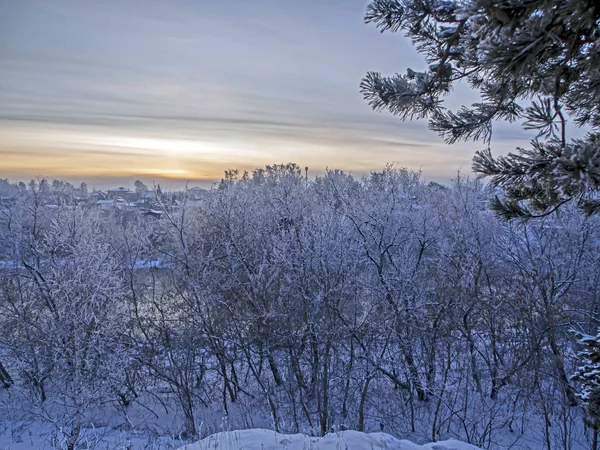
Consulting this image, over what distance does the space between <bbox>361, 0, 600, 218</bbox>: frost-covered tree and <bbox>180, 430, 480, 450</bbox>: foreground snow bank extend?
3.50 metres

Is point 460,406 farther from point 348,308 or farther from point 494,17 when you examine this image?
point 494,17

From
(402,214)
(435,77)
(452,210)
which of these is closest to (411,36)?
(435,77)

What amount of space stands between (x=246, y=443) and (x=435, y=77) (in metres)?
5.07

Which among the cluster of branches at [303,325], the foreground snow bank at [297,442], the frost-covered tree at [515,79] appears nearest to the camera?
the frost-covered tree at [515,79]

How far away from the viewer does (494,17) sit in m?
2.25

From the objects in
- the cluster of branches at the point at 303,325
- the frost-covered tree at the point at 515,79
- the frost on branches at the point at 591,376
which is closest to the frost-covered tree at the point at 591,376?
the frost on branches at the point at 591,376

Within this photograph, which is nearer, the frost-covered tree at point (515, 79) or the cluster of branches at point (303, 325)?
the frost-covered tree at point (515, 79)

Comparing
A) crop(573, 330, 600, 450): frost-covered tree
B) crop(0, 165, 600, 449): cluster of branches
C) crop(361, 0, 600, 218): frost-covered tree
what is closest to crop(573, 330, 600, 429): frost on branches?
crop(573, 330, 600, 450): frost-covered tree

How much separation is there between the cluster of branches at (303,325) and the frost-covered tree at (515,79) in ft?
29.5

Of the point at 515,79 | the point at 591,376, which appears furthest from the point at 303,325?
the point at 515,79

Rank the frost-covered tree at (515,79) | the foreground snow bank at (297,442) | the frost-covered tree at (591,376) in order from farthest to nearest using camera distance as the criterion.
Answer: the foreground snow bank at (297,442), the frost-covered tree at (591,376), the frost-covered tree at (515,79)

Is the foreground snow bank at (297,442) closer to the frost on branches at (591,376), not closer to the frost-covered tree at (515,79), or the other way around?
the frost on branches at (591,376)

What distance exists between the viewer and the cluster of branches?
42.2 ft

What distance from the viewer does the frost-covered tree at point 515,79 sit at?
224 centimetres
